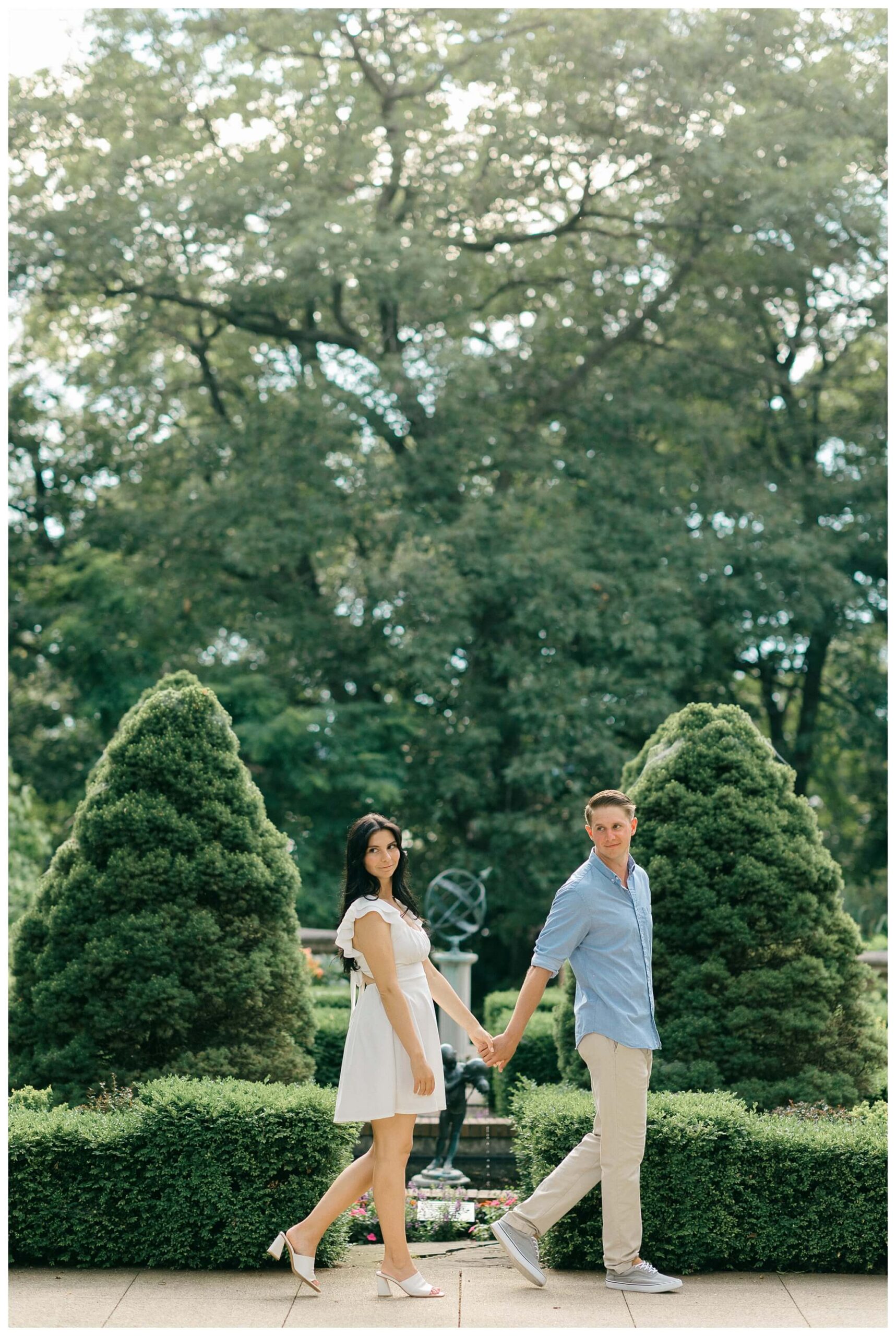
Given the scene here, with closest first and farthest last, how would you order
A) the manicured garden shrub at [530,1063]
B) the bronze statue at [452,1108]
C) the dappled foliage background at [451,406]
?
1. the bronze statue at [452,1108]
2. the manicured garden shrub at [530,1063]
3. the dappled foliage background at [451,406]

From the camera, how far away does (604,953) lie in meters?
4.74

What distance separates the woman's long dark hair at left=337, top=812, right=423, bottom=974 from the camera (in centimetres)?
467

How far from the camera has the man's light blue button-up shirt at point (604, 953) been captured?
4.67m

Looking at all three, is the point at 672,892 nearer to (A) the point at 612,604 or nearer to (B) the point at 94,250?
(A) the point at 612,604

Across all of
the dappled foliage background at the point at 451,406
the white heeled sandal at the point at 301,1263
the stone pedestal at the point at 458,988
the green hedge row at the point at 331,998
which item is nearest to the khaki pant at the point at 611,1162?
the white heeled sandal at the point at 301,1263

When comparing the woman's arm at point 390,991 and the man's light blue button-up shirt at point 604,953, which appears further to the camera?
the man's light blue button-up shirt at point 604,953

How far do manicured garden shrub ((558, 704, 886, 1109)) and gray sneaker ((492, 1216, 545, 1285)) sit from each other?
142 centimetres

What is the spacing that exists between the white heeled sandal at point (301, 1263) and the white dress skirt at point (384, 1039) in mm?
503

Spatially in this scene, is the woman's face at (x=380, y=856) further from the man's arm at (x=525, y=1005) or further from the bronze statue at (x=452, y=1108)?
the bronze statue at (x=452, y=1108)

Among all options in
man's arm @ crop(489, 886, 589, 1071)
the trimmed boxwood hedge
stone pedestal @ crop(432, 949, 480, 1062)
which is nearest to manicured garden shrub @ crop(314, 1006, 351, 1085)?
stone pedestal @ crop(432, 949, 480, 1062)

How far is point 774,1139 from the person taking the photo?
5016mm

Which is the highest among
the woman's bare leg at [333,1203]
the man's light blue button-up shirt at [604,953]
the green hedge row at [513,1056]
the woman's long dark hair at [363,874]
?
the woman's long dark hair at [363,874]

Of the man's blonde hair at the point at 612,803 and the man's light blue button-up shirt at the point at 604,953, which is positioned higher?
the man's blonde hair at the point at 612,803

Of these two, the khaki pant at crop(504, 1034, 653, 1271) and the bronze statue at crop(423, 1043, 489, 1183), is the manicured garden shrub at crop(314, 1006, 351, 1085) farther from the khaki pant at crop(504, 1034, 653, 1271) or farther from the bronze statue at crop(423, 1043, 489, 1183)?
the khaki pant at crop(504, 1034, 653, 1271)
